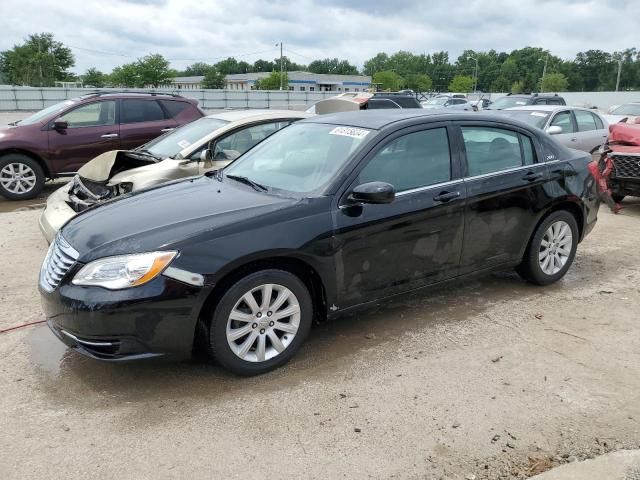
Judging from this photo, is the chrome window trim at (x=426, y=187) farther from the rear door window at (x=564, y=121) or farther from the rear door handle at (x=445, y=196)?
the rear door window at (x=564, y=121)

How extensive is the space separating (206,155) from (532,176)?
357 cm

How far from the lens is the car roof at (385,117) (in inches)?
167

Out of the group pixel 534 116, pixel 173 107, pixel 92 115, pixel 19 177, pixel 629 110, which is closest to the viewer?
pixel 19 177

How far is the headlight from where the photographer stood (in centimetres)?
314

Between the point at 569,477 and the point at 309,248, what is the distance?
6.25ft

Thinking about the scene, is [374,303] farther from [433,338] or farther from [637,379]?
[637,379]

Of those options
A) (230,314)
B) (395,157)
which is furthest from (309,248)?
(395,157)

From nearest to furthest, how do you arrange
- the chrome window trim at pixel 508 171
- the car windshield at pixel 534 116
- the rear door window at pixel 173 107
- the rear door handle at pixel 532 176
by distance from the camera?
the chrome window trim at pixel 508 171, the rear door handle at pixel 532 176, the rear door window at pixel 173 107, the car windshield at pixel 534 116

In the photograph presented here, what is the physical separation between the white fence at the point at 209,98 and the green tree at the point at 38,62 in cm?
3875

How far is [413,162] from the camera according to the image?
4.18 meters

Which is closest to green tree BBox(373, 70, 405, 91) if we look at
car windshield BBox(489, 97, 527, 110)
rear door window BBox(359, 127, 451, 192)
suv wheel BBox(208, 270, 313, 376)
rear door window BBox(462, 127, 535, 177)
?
car windshield BBox(489, 97, 527, 110)

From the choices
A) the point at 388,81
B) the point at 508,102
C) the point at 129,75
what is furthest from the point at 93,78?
the point at 508,102

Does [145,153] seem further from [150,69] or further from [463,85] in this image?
[463,85]

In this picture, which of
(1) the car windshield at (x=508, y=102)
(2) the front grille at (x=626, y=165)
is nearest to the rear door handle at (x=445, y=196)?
(2) the front grille at (x=626, y=165)
